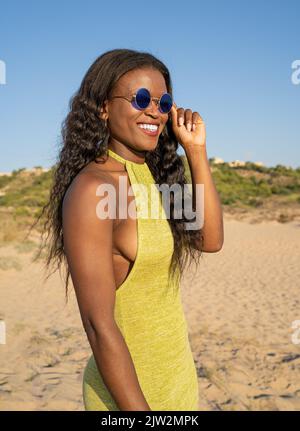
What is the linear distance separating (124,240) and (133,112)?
425 mm

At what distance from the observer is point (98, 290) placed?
118cm

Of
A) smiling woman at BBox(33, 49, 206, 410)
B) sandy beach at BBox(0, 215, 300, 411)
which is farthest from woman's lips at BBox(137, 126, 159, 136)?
sandy beach at BBox(0, 215, 300, 411)

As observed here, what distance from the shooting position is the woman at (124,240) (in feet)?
3.89

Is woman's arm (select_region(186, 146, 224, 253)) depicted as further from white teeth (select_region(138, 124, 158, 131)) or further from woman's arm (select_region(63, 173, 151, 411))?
woman's arm (select_region(63, 173, 151, 411))

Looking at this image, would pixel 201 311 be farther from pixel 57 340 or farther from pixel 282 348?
pixel 57 340

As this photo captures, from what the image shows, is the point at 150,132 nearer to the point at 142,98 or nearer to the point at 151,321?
the point at 142,98

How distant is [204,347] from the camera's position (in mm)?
6051

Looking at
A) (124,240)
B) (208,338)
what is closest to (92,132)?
(124,240)

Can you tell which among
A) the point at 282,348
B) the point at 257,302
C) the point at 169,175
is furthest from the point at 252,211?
the point at 169,175

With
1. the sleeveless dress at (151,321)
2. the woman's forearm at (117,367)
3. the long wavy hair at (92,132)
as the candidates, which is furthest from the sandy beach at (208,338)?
the woman's forearm at (117,367)

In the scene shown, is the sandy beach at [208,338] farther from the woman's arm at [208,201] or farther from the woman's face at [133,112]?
the woman's face at [133,112]

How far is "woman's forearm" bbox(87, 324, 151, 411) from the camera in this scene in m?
1.18
